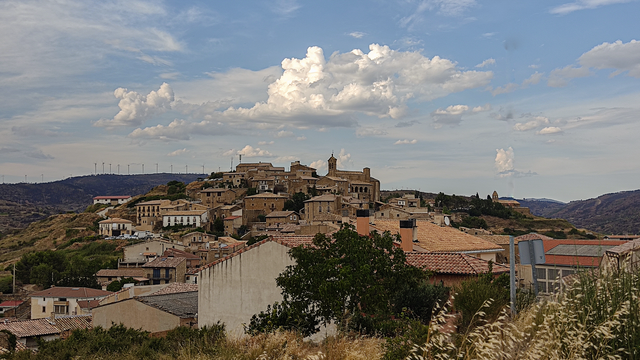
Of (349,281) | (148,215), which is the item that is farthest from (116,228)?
(349,281)

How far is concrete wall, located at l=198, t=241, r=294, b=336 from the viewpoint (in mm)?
13828

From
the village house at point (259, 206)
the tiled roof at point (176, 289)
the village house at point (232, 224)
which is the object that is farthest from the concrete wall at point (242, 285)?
the village house at point (259, 206)

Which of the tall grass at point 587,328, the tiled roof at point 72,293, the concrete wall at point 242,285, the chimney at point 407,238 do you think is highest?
the tall grass at point 587,328

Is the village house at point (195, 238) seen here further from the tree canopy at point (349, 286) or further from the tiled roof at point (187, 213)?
the tree canopy at point (349, 286)

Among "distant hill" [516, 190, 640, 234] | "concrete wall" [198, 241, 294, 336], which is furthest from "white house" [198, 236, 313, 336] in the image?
"distant hill" [516, 190, 640, 234]

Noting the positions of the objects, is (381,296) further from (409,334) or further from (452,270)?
(452,270)

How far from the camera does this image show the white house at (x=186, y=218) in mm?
73938

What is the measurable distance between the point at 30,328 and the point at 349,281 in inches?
823

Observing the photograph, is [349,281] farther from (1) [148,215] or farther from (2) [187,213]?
(1) [148,215]

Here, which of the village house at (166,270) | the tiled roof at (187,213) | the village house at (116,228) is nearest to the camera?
the village house at (166,270)

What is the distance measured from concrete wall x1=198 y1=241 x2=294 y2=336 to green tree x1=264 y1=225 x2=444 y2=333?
3365mm

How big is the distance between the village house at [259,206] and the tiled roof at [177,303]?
156 ft

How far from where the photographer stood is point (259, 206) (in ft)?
249

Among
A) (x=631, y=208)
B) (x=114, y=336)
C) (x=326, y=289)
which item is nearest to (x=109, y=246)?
(x=114, y=336)
